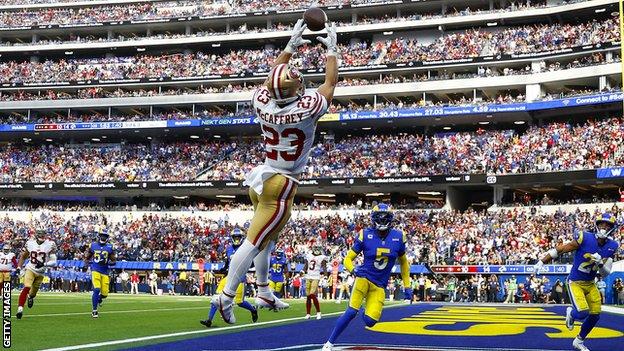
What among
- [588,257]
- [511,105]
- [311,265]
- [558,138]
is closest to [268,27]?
[511,105]

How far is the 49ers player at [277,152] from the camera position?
659cm

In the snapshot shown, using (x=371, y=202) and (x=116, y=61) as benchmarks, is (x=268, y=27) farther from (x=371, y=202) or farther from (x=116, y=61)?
(x=371, y=202)

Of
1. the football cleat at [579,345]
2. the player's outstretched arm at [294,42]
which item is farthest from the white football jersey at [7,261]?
the player's outstretched arm at [294,42]

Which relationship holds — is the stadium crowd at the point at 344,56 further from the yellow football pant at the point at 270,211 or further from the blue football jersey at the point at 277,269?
the yellow football pant at the point at 270,211

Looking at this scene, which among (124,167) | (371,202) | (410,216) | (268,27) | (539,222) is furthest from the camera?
(268,27)

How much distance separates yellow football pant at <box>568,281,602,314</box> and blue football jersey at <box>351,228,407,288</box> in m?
3.45

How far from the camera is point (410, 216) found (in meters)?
45.9

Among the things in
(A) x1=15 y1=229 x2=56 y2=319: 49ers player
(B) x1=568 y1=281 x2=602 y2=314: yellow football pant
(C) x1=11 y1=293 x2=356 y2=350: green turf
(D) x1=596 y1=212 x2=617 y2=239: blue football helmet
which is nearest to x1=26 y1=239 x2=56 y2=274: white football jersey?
(A) x1=15 y1=229 x2=56 y2=319: 49ers player

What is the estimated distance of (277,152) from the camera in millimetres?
6773

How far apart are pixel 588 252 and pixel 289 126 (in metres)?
7.92

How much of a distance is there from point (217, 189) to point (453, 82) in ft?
61.2

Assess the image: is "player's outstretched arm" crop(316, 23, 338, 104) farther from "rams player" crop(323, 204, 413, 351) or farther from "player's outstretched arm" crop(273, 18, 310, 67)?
"rams player" crop(323, 204, 413, 351)

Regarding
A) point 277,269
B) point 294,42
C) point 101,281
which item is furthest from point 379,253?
point 277,269

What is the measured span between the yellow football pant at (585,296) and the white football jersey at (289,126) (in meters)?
7.68
